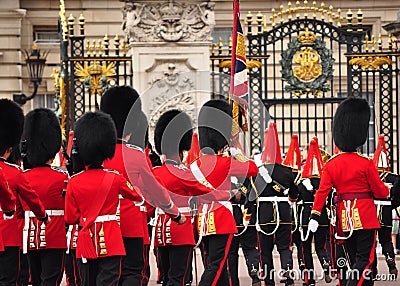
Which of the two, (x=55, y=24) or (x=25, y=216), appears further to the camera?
(x=55, y=24)

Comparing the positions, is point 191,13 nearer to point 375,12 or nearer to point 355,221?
point 355,221

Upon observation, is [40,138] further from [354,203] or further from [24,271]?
[354,203]

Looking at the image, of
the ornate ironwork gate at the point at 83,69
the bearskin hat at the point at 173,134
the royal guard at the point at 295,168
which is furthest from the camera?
the ornate ironwork gate at the point at 83,69

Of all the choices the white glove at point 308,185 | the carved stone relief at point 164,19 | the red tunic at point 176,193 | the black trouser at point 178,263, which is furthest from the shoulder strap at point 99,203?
the carved stone relief at point 164,19

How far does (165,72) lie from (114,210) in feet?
17.8

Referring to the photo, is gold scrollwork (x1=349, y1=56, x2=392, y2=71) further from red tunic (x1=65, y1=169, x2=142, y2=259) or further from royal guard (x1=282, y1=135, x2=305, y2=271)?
red tunic (x1=65, y1=169, x2=142, y2=259)

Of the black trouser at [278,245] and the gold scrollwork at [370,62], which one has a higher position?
the gold scrollwork at [370,62]

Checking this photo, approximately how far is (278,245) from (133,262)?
9.54 ft

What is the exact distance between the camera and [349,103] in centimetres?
1107

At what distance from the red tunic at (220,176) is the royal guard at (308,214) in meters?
2.45

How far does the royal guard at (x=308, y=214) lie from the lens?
12672 mm

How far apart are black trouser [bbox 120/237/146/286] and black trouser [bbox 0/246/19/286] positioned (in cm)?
77

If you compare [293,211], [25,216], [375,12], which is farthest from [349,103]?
[375,12]

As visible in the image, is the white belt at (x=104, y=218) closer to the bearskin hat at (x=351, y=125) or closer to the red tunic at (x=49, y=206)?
the red tunic at (x=49, y=206)
